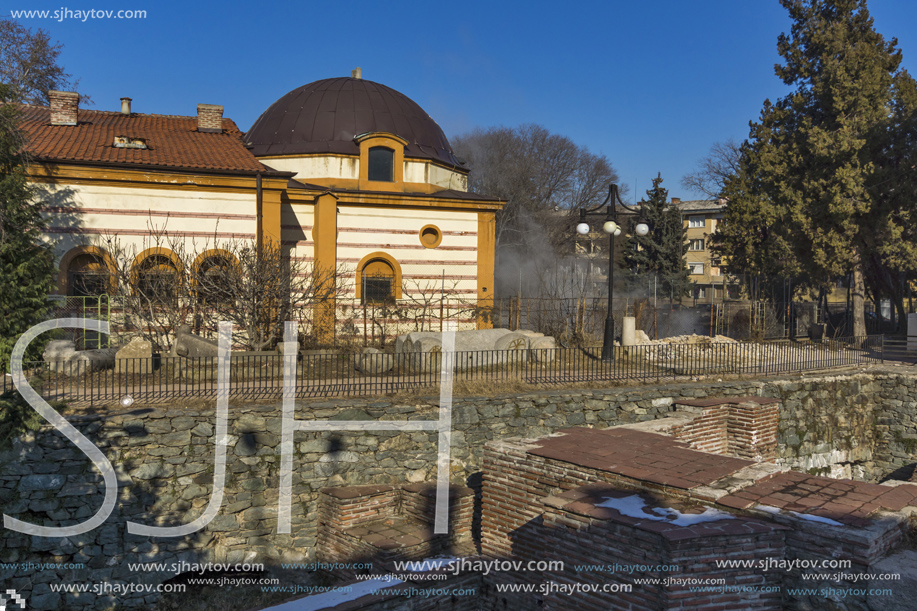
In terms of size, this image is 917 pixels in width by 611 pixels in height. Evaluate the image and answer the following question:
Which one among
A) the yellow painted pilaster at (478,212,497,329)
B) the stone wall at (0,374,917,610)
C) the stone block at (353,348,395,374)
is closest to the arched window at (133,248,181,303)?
the stone block at (353,348,395,374)

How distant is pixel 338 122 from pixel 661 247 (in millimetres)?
20769

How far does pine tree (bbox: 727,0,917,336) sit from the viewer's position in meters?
18.0

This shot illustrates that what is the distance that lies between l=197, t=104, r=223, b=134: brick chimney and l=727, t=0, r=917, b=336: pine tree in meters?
17.6

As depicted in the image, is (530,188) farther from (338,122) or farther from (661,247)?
(338,122)

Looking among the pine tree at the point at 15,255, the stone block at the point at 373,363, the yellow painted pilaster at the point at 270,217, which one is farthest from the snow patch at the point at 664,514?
the yellow painted pilaster at the point at 270,217

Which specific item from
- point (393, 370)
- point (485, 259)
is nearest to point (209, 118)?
point (485, 259)

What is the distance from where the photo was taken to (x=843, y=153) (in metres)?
18.2

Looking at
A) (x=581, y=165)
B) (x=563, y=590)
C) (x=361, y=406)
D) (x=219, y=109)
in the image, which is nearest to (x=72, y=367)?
(x=361, y=406)

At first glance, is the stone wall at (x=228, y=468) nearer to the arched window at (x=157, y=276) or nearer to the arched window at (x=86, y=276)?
the arched window at (x=157, y=276)

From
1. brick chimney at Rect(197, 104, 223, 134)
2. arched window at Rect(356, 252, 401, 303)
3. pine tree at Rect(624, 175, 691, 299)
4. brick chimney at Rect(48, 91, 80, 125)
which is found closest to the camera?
brick chimney at Rect(48, 91, 80, 125)

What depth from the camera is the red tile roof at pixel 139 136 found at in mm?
14031

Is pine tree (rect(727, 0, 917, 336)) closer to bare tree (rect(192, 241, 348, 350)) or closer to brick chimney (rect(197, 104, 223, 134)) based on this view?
bare tree (rect(192, 241, 348, 350))

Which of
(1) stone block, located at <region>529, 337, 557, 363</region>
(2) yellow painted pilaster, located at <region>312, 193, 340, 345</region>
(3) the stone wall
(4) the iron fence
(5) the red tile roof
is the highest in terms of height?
(5) the red tile roof

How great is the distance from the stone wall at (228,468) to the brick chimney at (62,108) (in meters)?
12.0
